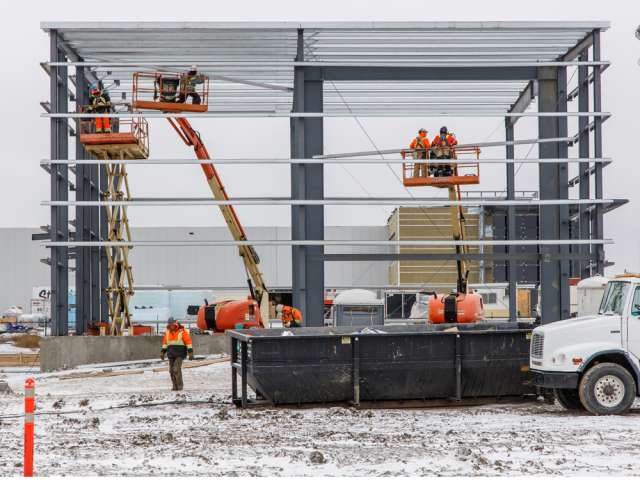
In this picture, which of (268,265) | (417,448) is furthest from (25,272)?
(417,448)

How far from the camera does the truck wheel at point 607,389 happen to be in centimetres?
1680

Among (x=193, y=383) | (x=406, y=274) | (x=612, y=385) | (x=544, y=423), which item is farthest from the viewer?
(x=406, y=274)

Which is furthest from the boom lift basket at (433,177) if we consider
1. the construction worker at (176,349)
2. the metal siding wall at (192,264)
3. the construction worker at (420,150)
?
the metal siding wall at (192,264)

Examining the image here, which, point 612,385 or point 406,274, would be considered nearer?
point 612,385

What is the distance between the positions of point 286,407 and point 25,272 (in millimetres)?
61378

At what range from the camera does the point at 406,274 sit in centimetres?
6531

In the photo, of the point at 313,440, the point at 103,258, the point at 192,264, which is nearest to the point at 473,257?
the point at 103,258

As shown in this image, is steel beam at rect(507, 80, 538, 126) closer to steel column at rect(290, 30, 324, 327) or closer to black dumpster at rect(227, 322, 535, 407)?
steel column at rect(290, 30, 324, 327)

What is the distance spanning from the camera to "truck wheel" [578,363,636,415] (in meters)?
16.8

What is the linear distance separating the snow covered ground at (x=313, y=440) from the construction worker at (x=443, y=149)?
13625 millimetres

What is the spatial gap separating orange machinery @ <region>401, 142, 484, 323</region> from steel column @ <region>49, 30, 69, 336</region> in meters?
10.1

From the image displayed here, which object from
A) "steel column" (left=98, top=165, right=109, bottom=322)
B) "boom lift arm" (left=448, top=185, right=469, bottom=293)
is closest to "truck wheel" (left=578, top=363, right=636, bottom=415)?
"boom lift arm" (left=448, top=185, right=469, bottom=293)

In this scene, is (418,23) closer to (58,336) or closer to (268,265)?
(58,336)

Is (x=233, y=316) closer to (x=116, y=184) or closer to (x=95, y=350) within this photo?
(x=95, y=350)
